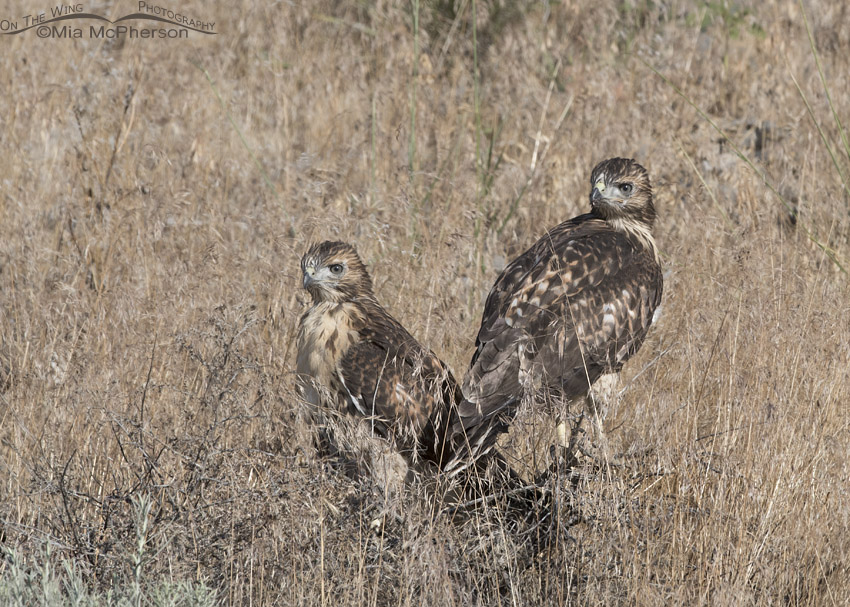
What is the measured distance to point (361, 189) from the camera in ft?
21.1

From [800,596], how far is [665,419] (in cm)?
76

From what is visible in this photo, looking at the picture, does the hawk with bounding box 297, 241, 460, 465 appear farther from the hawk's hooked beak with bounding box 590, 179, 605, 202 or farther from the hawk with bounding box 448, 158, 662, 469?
the hawk's hooked beak with bounding box 590, 179, 605, 202

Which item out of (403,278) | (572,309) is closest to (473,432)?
(572,309)

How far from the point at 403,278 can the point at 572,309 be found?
1.27 metres

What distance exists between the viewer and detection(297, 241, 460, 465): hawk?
4.23 m

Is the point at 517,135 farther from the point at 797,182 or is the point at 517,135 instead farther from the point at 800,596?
the point at 800,596

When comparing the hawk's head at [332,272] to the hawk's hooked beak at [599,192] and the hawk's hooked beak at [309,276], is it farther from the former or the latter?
the hawk's hooked beak at [599,192]

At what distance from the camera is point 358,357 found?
4.26 m

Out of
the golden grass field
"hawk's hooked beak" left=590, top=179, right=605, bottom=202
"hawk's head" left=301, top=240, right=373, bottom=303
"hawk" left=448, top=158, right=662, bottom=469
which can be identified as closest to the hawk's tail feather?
"hawk" left=448, top=158, right=662, bottom=469

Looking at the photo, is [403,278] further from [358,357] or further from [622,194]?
[622,194]

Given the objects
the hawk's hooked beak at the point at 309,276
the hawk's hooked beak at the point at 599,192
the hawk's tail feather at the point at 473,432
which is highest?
the hawk's hooked beak at the point at 599,192

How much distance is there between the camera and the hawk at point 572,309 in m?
4.00

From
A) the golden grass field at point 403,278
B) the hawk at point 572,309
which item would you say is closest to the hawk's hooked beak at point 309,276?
the golden grass field at point 403,278

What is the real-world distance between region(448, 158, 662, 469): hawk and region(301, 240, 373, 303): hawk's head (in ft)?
2.02
